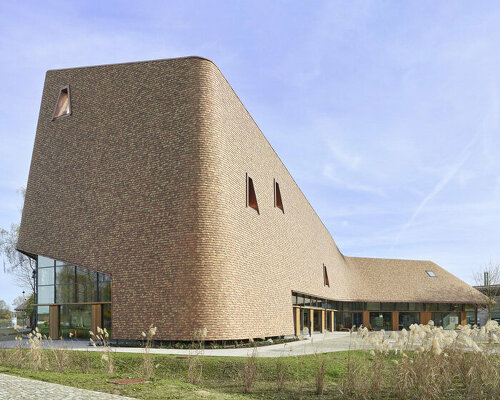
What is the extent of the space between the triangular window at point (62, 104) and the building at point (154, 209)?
54 millimetres

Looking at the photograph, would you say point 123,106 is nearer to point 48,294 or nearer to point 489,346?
point 48,294

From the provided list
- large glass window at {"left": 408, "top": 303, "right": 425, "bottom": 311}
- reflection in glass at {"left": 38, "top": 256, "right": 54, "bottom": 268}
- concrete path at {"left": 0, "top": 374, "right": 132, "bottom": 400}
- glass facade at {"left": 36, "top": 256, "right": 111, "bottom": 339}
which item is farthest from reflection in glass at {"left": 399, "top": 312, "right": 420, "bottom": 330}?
concrete path at {"left": 0, "top": 374, "right": 132, "bottom": 400}

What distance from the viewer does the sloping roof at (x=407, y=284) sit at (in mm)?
49062

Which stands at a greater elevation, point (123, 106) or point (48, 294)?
point (123, 106)

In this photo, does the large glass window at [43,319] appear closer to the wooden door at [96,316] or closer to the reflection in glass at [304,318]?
the wooden door at [96,316]

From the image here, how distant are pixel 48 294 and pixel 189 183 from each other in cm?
956

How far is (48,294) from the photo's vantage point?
80.8 feet

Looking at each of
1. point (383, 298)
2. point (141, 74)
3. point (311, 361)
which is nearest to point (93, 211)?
point (141, 74)

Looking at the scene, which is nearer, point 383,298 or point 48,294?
point 48,294

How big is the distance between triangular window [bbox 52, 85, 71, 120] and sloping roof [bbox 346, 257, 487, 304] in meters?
32.9

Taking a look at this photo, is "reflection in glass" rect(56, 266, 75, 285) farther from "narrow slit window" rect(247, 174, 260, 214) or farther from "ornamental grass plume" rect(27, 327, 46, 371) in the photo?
"ornamental grass plume" rect(27, 327, 46, 371)

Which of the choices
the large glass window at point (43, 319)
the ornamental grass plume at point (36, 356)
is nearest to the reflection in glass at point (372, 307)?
the large glass window at point (43, 319)

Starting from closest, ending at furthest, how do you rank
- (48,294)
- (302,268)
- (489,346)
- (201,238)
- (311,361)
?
(489,346), (311,361), (201,238), (48,294), (302,268)

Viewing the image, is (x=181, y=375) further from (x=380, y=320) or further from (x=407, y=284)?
(x=407, y=284)
